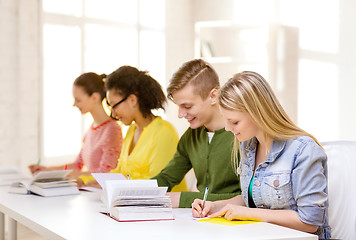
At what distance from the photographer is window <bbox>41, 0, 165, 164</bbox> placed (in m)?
4.44

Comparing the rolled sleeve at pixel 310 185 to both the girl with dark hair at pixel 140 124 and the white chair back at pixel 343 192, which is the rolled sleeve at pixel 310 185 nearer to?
the white chair back at pixel 343 192

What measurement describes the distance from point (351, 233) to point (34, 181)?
4.70 feet

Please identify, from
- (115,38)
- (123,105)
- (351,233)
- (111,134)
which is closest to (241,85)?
(351,233)

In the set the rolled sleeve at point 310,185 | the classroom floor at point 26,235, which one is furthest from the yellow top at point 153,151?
the classroom floor at point 26,235

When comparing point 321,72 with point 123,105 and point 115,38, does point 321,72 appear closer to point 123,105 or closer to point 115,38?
point 115,38

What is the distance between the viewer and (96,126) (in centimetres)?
316

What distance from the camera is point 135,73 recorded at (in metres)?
2.71

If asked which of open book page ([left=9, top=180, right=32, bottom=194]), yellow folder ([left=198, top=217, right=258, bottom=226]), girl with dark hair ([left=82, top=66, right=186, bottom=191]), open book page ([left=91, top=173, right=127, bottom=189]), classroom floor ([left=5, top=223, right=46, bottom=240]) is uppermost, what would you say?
girl with dark hair ([left=82, top=66, right=186, bottom=191])

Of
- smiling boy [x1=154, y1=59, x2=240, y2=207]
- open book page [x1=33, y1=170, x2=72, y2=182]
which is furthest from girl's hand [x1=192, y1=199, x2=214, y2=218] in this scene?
open book page [x1=33, y1=170, x2=72, y2=182]

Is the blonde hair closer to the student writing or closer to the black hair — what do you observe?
the student writing

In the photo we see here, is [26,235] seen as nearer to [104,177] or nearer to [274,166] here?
[104,177]

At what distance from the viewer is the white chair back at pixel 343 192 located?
1872 mm

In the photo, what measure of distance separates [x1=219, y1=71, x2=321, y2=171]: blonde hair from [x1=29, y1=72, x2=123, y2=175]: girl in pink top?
55.3 inches

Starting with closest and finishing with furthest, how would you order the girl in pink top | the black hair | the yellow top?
the yellow top, the black hair, the girl in pink top
